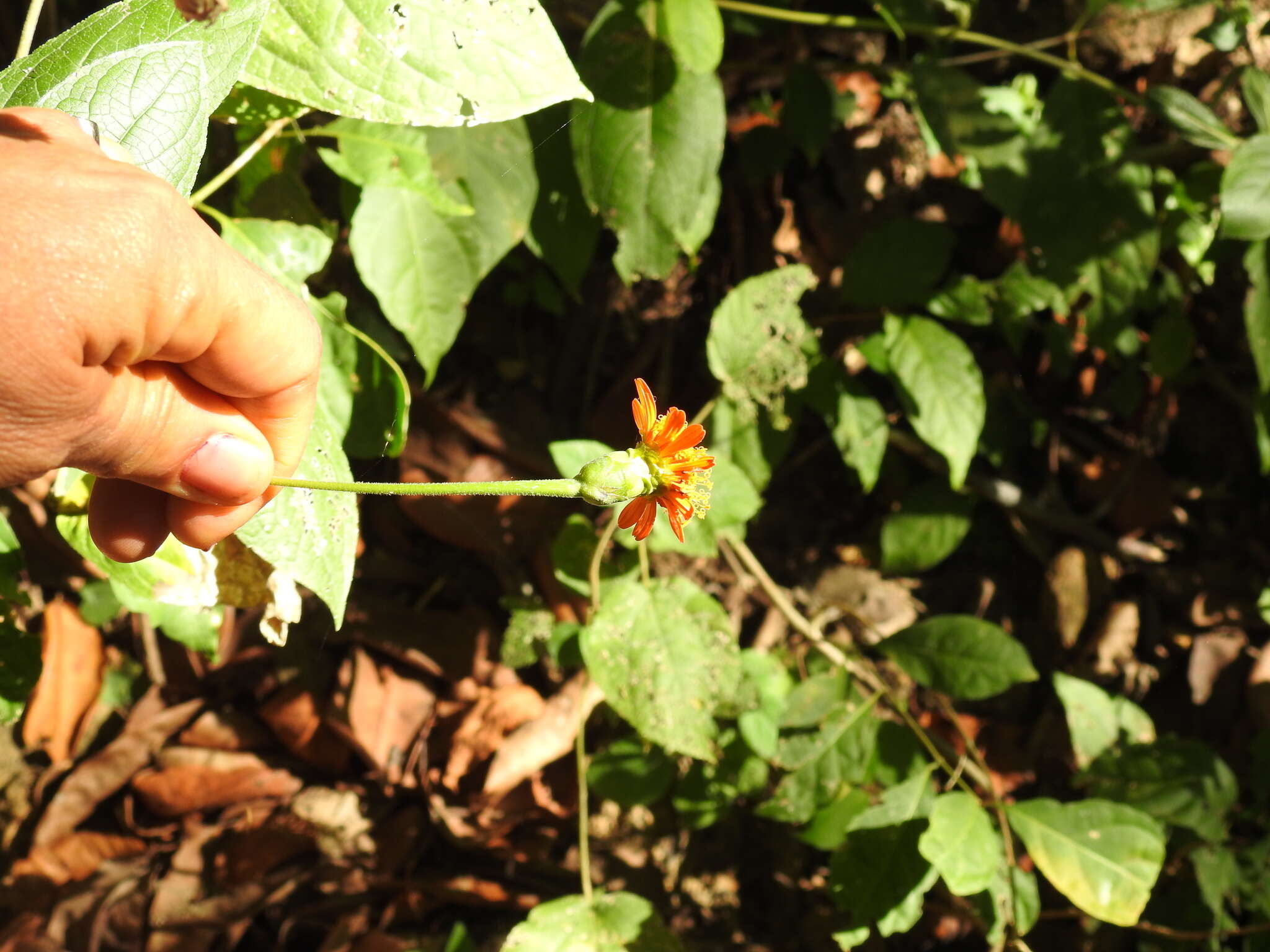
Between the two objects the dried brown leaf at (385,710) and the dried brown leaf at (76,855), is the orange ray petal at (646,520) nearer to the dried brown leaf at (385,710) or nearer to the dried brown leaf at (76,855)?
the dried brown leaf at (385,710)

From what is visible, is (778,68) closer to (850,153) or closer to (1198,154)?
(850,153)

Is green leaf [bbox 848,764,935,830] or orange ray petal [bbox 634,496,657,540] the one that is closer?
orange ray petal [bbox 634,496,657,540]

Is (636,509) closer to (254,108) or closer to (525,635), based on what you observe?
(254,108)

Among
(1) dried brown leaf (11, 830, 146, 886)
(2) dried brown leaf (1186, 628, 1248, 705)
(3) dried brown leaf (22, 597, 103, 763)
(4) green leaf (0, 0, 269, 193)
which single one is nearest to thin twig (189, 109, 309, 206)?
(4) green leaf (0, 0, 269, 193)

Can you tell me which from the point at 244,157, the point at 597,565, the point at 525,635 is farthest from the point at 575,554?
the point at 244,157

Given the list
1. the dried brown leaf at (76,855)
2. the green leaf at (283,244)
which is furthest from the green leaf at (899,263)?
the dried brown leaf at (76,855)

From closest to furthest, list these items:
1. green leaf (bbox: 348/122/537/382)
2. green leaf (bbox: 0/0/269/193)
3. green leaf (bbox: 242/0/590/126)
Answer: green leaf (bbox: 0/0/269/193) → green leaf (bbox: 242/0/590/126) → green leaf (bbox: 348/122/537/382)

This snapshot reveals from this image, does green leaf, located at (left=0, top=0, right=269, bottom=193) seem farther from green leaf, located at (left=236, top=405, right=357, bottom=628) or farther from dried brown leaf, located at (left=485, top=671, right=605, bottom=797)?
dried brown leaf, located at (left=485, top=671, right=605, bottom=797)
